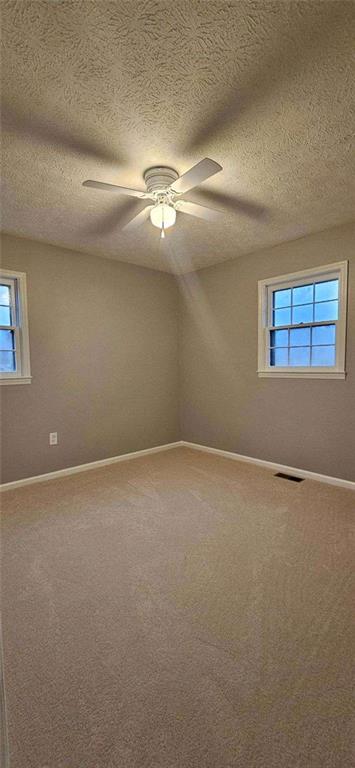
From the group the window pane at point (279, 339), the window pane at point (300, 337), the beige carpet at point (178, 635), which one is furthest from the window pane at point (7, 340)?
the window pane at point (300, 337)

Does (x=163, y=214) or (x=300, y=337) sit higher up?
(x=163, y=214)

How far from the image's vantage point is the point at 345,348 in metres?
3.13

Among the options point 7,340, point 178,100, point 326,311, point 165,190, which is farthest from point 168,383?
point 178,100

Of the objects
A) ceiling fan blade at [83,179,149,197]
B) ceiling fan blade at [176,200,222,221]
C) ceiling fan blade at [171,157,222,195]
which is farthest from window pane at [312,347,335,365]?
ceiling fan blade at [83,179,149,197]

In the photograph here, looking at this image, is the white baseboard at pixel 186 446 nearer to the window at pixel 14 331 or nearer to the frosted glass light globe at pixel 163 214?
Result: the window at pixel 14 331

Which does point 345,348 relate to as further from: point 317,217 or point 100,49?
point 100,49

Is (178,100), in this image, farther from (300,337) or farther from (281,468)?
(281,468)

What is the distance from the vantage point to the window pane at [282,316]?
11.9ft

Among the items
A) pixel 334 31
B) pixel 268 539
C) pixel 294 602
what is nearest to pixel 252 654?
pixel 294 602

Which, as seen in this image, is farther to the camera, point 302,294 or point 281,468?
point 281,468

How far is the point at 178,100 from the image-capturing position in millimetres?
1603

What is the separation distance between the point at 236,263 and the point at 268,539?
10.1 feet

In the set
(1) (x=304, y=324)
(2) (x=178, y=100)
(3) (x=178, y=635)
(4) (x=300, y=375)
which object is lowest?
(3) (x=178, y=635)

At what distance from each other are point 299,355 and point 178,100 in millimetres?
2572
